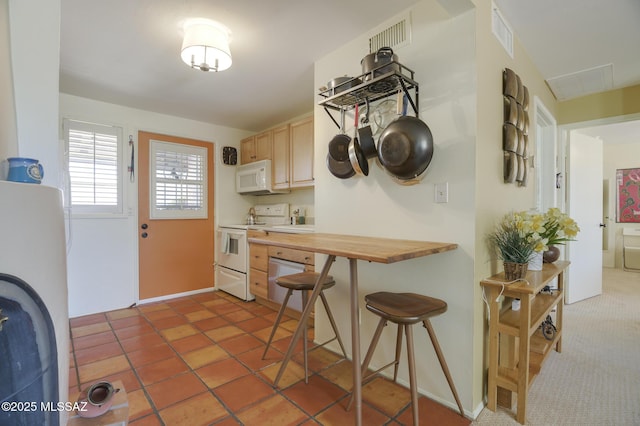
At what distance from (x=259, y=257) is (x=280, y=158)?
1224 mm

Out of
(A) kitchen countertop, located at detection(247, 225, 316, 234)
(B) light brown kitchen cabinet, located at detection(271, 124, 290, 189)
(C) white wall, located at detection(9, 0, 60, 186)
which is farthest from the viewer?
(B) light brown kitchen cabinet, located at detection(271, 124, 290, 189)

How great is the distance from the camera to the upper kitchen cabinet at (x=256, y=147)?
3801 mm

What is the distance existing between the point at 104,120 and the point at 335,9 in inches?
116

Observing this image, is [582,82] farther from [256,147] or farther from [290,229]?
[256,147]

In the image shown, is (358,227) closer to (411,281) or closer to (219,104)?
(411,281)

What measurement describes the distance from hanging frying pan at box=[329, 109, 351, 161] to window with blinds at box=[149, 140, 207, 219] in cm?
254

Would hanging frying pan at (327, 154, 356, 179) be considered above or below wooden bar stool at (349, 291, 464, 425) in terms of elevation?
above

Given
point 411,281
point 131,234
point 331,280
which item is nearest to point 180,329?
point 131,234

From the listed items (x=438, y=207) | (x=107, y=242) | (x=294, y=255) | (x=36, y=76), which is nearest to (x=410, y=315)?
(x=438, y=207)

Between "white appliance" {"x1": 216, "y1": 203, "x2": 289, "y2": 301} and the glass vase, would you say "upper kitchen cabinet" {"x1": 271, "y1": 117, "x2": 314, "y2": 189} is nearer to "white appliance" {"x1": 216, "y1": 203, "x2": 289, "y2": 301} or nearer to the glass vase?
"white appliance" {"x1": 216, "y1": 203, "x2": 289, "y2": 301}

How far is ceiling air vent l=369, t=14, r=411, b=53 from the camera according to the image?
185cm

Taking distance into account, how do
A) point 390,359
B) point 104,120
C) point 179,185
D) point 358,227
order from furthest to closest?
1. point 179,185
2. point 104,120
3. point 358,227
4. point 390,359

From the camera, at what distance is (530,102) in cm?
247

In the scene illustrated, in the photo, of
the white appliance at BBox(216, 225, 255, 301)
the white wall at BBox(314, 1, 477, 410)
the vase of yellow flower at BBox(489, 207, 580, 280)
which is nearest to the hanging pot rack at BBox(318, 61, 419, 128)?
the white wall at BBox(314, 1, 477, 410)
